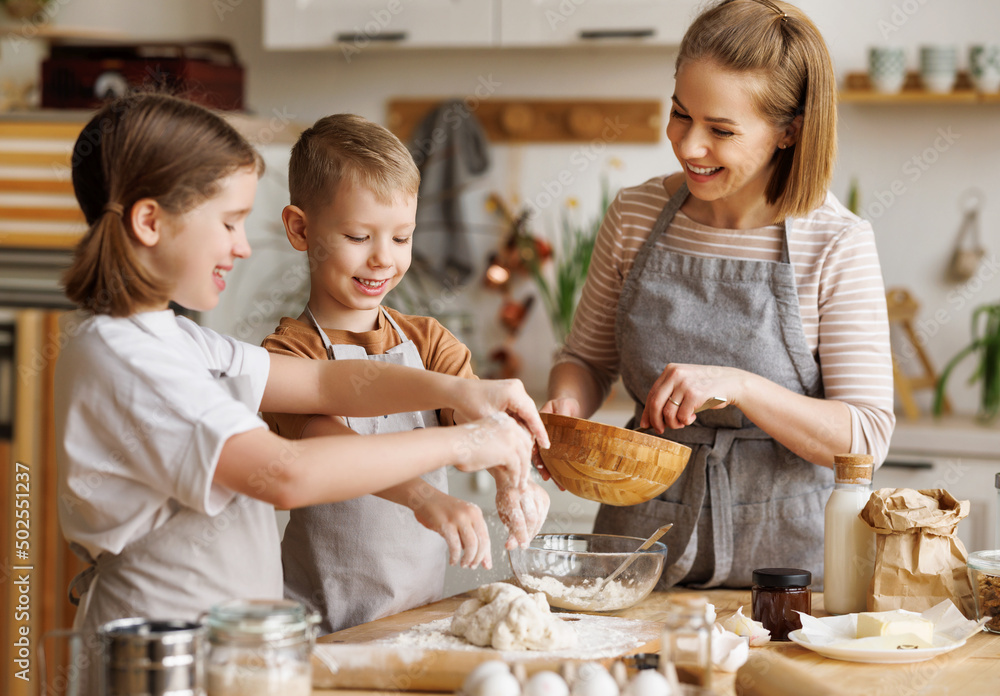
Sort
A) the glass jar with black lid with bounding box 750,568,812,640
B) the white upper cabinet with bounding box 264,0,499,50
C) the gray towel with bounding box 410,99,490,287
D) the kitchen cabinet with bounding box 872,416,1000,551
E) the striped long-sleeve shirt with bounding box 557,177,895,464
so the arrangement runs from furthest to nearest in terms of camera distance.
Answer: the gray towel with bounding box 410,99,490,287, the white upper cabinet with bounding box 264,0,499,50, the kitchen cabinet with bounding box 872,416,1000,551, the striped long-sleeve shirt with bounding box 557,177,895,464, the glass jar with black lid with bounding box 750,568,812,640

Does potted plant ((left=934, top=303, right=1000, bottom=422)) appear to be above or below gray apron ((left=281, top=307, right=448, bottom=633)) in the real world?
above

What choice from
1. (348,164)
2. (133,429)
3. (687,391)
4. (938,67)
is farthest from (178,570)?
(938,67)

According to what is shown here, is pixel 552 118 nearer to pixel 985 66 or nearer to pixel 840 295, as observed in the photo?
pixel 985 66

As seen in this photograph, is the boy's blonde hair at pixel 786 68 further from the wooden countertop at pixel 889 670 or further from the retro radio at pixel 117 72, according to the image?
the retro radio at pixel 117 72

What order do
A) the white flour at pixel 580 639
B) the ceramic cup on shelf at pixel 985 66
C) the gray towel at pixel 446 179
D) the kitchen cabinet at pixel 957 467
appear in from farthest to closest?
1. the gray towel at pixel 446 179
2. the ceramic cup on shelf at pixel 985 66
3. the kitchen cabinet at pixel 957 467
4. the white flour at pixel 580 639

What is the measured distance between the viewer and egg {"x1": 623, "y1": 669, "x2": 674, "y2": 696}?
730mm

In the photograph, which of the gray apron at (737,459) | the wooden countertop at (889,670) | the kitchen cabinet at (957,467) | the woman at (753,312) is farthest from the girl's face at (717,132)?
the kitchen cabinet at (957,467)

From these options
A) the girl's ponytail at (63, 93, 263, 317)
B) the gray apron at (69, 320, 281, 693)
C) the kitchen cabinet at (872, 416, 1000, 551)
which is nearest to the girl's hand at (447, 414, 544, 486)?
the gray apron at (69, 320, 281, 693)

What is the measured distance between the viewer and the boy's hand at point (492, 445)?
929 millimetres

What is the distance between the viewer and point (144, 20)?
3084 mm

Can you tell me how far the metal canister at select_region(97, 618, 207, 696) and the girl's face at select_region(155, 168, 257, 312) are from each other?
1.00 ft

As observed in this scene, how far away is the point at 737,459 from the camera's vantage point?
4.57ft

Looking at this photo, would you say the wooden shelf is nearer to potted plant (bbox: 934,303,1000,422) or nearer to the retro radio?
potted plant (bbox: 934,303,1000,422)

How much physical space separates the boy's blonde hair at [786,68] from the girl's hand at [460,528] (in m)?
0.65
